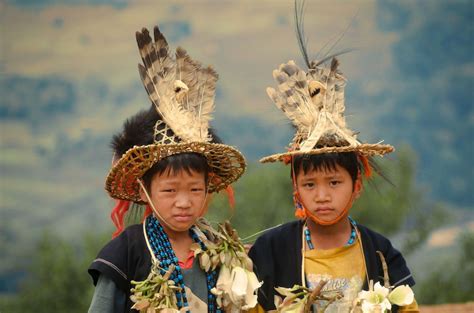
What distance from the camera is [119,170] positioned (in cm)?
412

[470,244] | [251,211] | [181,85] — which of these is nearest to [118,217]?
[181,85]

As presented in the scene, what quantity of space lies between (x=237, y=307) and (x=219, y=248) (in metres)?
0.32

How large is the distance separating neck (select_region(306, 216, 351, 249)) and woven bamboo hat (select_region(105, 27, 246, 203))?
53cm

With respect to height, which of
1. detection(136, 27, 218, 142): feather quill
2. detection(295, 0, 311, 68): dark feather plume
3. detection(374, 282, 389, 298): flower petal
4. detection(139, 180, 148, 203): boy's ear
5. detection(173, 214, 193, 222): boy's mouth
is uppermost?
detection(295, 0, 311, 68): dark feather plume

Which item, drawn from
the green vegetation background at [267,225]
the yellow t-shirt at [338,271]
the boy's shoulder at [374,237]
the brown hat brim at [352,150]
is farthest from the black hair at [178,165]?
the green vegetation background at [267,225]

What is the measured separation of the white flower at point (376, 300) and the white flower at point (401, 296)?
0.18 feet

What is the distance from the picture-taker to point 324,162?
4.24 metres

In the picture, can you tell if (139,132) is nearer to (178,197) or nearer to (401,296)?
(178,197)

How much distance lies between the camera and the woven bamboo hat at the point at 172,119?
13.3 ft

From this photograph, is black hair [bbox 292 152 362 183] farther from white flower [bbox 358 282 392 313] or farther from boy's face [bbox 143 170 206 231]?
white flower [bbox 358 282 392 313]

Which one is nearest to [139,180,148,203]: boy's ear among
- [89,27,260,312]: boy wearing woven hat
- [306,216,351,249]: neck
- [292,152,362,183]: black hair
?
[89,27,260,312]: boy wearing woven hat

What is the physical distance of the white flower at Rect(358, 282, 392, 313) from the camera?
12.8 feet

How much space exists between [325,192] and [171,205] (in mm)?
805

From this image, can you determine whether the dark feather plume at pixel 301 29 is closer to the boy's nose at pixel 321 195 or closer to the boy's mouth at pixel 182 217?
the boy's nose at pixel 321 195
